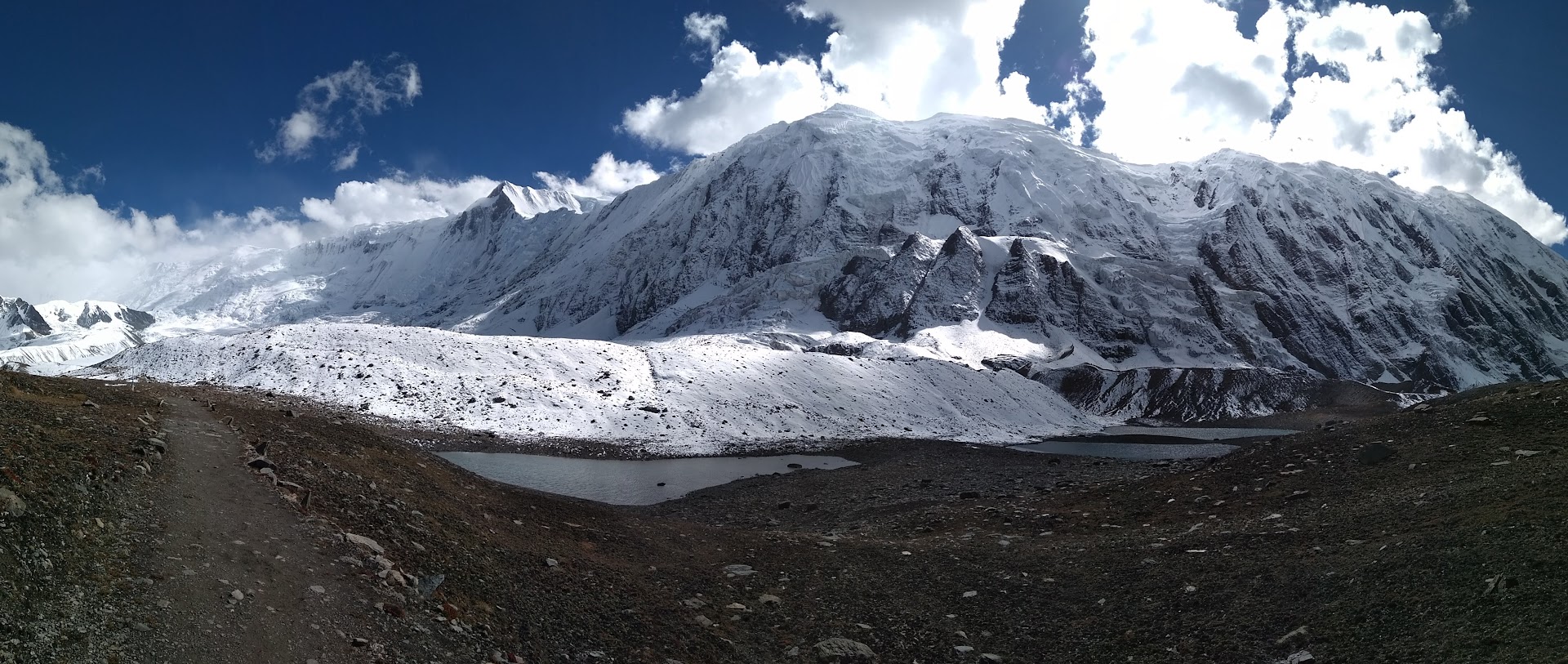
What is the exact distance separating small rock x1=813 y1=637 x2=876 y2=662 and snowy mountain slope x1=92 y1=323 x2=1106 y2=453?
94.3 ft

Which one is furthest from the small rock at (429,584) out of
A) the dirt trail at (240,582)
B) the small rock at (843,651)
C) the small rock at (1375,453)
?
the small rock at (1375,453)

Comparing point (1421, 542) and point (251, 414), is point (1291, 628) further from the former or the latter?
point (251, 414)

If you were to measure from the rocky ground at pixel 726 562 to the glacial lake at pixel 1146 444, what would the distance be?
31.6 m

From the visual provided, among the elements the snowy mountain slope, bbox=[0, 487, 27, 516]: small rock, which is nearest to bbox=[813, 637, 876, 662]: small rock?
bbox=[0, 487, 27, 516]: small rock

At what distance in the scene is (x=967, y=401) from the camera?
64.2 m

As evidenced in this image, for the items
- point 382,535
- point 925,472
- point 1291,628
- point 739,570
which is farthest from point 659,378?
point 1291,628

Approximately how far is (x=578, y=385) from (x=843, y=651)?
38.6 m

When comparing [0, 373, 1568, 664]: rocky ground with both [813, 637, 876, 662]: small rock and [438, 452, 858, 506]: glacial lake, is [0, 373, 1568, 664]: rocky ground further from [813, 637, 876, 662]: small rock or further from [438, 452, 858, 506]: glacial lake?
[438, 452, 858, 506]: glacial lake

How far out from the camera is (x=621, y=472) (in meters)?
33.3

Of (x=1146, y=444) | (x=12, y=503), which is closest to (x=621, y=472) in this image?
(x=12, y=503)

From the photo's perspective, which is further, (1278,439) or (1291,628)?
(1278,439)

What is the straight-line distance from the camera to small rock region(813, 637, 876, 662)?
11.4 meters

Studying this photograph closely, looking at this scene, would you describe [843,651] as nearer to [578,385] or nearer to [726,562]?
[726,562]

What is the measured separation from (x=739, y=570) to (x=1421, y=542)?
11759 millimetres
